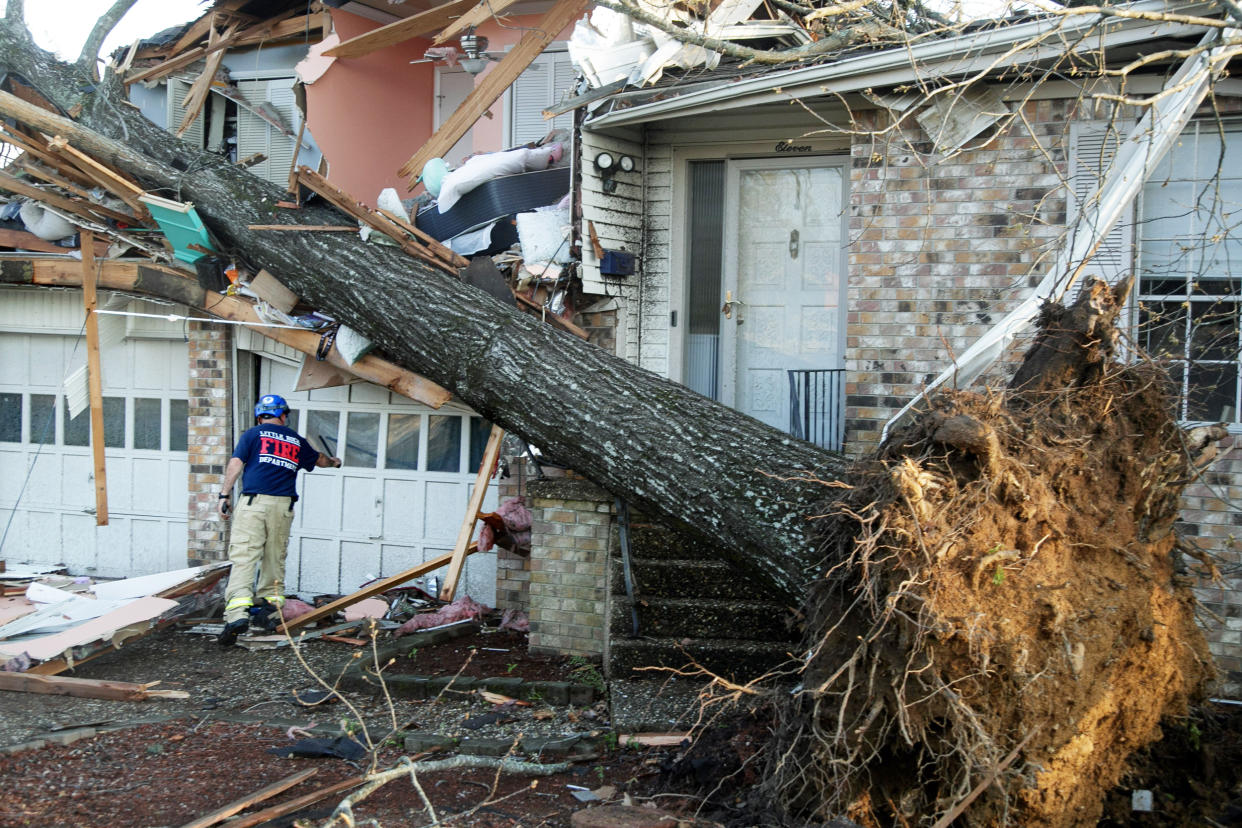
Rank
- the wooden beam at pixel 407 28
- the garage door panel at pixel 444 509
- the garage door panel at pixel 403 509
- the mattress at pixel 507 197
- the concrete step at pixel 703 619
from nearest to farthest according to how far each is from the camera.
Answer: the concrete step at pixel 703 619
the mattress at pixel 507 197
the wooden beam at pixel 407 28
the garage door panel at pixel 444 509
the garage door panel at pixel 403 509

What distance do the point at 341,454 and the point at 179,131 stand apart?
3603 mm

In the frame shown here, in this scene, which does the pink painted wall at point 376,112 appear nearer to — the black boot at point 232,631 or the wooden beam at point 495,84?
the wooden beam at point 495,84

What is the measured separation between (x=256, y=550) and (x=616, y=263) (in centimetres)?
350

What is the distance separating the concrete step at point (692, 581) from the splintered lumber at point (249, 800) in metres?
2.31

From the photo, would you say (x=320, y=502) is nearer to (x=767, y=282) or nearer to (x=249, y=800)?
(x=767, y=282)

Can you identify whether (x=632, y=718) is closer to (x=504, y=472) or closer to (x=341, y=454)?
(x=504, y=472)

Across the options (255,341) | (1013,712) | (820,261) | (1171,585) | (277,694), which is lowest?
(277,694)

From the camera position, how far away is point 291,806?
4500 millimetres

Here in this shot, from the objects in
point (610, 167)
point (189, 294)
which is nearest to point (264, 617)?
point (189, 294)

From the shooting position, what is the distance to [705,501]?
5.14 m

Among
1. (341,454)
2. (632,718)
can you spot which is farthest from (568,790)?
(341,454)

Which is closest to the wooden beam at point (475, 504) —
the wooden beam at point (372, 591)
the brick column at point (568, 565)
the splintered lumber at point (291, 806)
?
the wooden beam at point (372, 591)

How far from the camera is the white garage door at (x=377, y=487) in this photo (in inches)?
348

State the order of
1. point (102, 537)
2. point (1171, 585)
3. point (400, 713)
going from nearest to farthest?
point (1171, 585) < point (400, 713) < point (102, 537)
